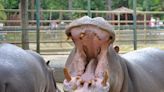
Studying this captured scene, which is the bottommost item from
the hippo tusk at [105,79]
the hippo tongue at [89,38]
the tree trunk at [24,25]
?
the tree trunk at [24,25]

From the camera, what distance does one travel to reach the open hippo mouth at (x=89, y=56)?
8.56ft

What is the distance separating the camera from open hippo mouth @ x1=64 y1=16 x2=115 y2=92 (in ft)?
8.56

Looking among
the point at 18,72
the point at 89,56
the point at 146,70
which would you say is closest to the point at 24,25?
the point at 146,70

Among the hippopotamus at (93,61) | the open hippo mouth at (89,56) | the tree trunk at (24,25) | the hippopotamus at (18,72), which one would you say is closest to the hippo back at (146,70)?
the hippopotamus at (93,61)

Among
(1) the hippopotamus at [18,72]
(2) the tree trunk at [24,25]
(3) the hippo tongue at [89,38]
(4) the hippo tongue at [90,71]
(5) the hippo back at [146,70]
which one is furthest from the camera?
(2) the tree trunk at [24,25]

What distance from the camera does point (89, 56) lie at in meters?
2.82

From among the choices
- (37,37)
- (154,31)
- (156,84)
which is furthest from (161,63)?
(154,31)

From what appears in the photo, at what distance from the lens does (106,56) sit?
9.32 ft

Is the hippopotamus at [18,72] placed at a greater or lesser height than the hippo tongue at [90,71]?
lesser

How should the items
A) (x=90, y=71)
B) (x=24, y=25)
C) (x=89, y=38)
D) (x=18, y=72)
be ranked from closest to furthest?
(x=89, y=38), (x=90, y=71), (x=18, y=72), (x=24, y=25)

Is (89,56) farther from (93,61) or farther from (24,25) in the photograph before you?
(24,25)

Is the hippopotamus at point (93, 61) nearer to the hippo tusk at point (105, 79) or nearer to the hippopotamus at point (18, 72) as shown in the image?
the hippo tusk at point (105, 79)

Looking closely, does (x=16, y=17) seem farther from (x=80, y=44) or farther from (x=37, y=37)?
(x=80, y=44)

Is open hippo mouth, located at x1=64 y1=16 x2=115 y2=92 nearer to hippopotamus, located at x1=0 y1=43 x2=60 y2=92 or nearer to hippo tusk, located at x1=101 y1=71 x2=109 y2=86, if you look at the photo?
hippo tusk, located at x1=101 y1=71 x2=109 y2=86
